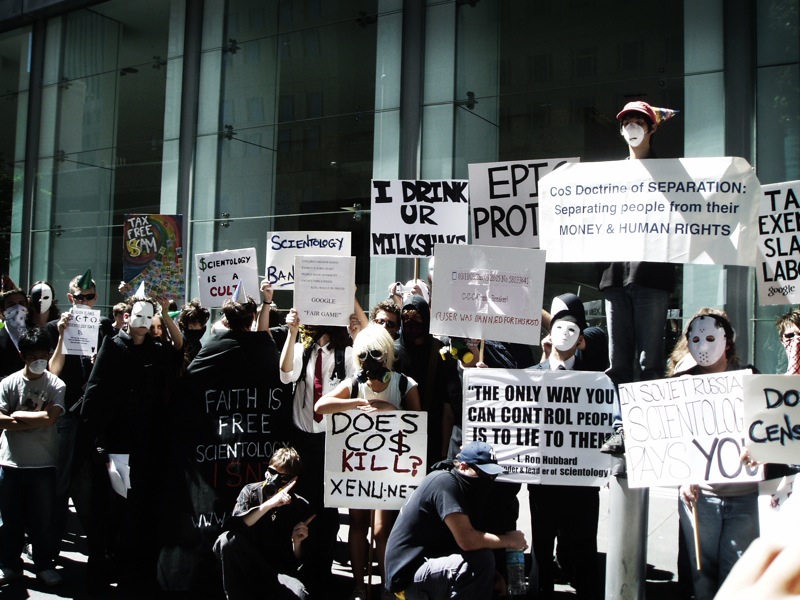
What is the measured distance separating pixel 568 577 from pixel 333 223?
22.2ft

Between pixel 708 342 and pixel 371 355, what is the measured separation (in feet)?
6.46

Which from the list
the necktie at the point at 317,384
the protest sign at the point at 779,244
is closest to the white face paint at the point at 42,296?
the necktie at the point at 317,384

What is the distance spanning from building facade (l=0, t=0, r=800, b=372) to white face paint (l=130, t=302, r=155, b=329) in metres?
4.87

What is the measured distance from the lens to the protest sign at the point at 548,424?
554cm

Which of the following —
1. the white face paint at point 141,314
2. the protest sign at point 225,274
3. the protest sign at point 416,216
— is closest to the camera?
the white face paint at point 141,314

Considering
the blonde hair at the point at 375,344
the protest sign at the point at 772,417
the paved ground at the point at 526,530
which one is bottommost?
the paved ground at the point at 526,530

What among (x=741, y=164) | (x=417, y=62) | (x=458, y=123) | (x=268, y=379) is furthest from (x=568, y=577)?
(x=417, y=62)

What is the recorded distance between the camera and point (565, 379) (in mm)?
5559

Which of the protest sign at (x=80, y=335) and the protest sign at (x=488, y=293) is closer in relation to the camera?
the protest sign at (x=488, y=293)

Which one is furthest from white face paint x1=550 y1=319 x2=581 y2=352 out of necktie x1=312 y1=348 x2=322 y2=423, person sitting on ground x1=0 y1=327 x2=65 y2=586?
person sitting on ground x1=0 y1=327 x2=65 y2=586

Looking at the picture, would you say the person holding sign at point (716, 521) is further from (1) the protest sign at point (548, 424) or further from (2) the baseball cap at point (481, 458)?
(2) the baseball cap at point (481, 458)

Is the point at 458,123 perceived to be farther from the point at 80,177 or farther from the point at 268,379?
the point at 80,177

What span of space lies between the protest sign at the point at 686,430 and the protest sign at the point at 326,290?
2.18 meters

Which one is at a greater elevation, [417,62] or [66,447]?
[417,62]
